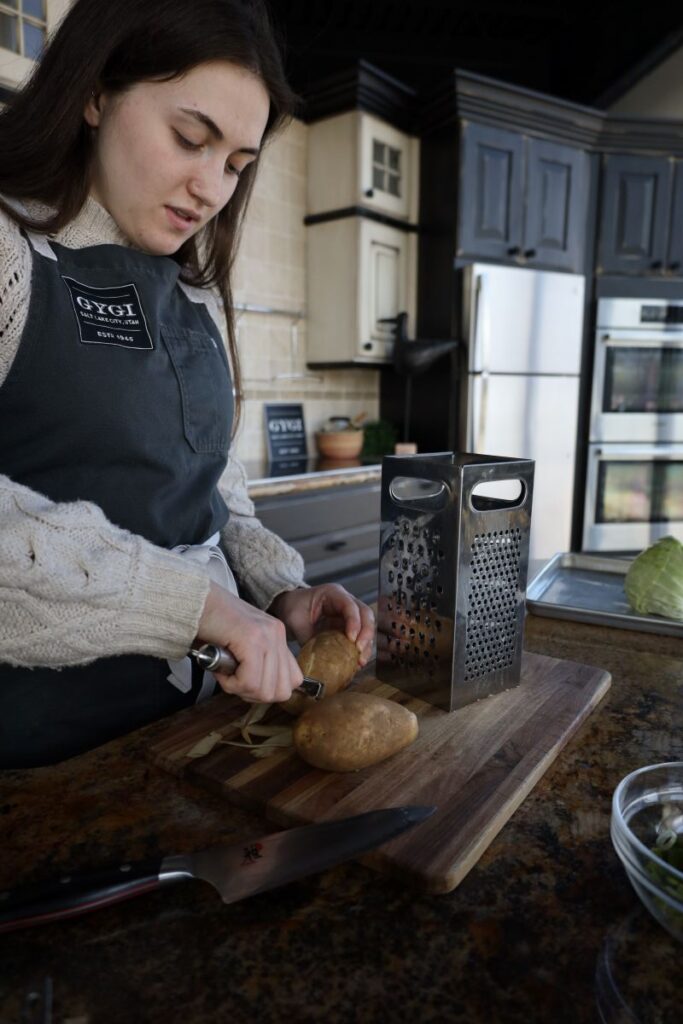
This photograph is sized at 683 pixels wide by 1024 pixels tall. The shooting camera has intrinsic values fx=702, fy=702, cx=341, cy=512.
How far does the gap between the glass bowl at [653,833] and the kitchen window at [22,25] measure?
2.33 m

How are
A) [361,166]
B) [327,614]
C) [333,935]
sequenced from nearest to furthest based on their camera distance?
1. [333,935]
2. [327,614]
3. [361,166]

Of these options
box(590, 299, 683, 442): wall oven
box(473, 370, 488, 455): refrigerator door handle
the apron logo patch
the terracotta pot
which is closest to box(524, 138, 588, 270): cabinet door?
box(590, 299, 683, 442): wall oven

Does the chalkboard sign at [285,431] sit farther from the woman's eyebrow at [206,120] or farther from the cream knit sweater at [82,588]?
the cream knit sweater at [82,588]

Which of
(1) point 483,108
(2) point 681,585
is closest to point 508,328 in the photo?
(1) point 483,108

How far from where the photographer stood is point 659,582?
4.09 ft

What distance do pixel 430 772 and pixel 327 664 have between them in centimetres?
22

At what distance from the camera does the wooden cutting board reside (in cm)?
61

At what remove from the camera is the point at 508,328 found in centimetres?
353

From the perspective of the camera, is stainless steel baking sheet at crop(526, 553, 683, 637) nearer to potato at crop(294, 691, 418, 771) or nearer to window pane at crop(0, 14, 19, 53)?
potato at crop(294, 691, 418, 771)

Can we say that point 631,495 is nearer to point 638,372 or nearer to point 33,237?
point 638,372

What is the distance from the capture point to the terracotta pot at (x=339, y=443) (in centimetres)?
351

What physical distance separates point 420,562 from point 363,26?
436 centimetres

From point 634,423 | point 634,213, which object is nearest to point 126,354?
point 634,423

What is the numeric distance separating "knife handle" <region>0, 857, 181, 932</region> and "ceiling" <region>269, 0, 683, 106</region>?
411 cm
